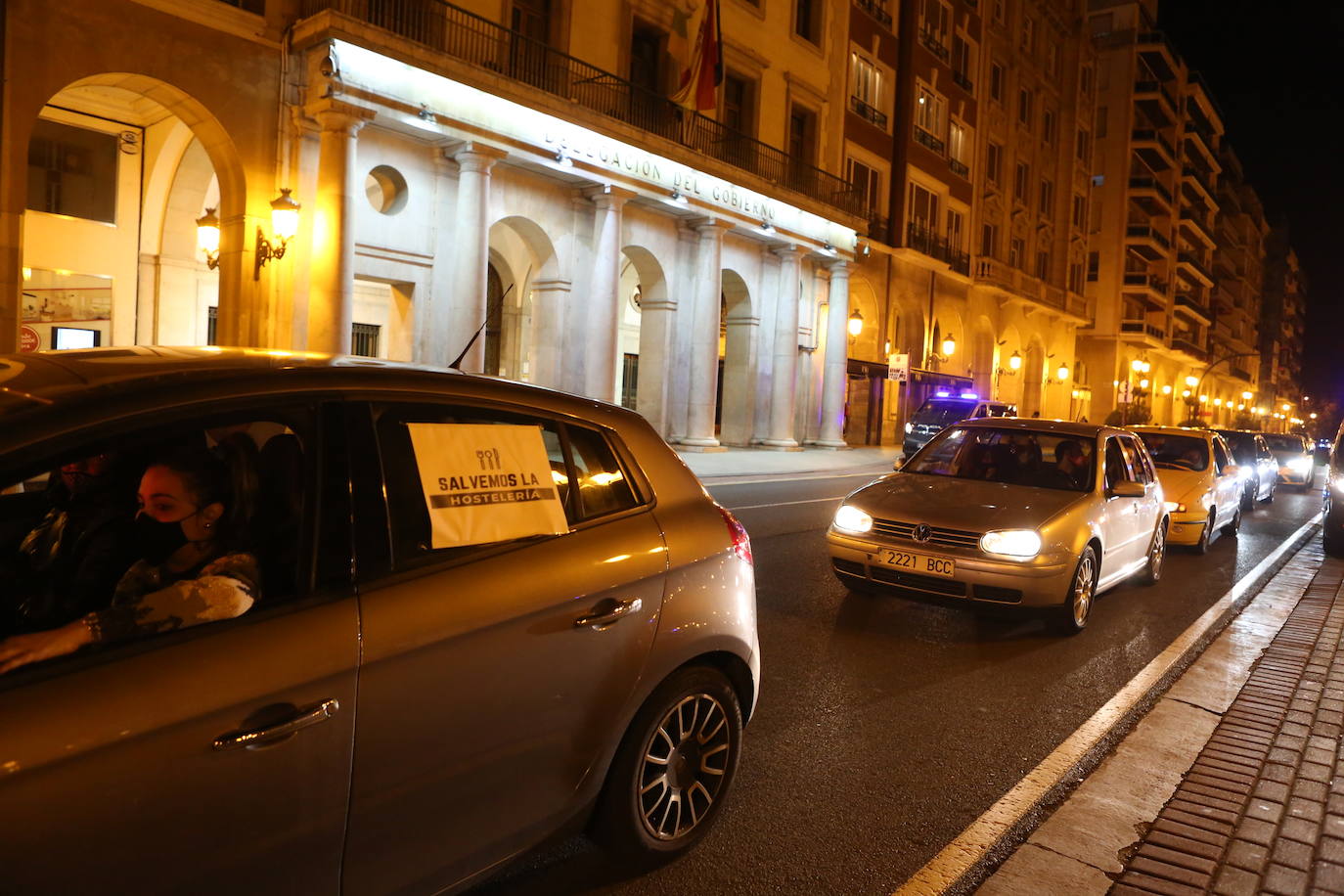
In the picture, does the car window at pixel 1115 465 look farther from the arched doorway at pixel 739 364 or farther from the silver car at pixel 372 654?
the arched doorway at pixel 739 364

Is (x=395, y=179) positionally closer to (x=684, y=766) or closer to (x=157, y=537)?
(x=684, y=766)

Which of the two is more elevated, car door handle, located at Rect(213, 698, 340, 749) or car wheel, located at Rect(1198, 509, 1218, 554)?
car door handle, located at Rect(213, 698, 340, 749)

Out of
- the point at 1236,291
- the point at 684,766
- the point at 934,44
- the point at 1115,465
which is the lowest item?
the point at 684,766

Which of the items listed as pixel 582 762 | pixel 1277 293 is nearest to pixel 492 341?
pixel 582 762

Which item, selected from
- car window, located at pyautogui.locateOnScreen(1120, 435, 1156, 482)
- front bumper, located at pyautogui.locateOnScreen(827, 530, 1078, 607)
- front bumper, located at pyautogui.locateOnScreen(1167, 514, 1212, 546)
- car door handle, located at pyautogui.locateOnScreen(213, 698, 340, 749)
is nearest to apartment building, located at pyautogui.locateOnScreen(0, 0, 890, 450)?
car window, located at pyautogui.locateOnScreen(1120, 435, 1156, 482)

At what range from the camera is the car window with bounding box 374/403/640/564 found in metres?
2.62

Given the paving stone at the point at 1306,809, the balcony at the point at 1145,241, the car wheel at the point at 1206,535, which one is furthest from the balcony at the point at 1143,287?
the paving stone at the point at 1306,809

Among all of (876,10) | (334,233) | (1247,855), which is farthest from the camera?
(876,10)

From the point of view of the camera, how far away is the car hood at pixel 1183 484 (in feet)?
39.1

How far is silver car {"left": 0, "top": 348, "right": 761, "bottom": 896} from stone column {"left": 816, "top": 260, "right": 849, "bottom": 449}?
29.0 m

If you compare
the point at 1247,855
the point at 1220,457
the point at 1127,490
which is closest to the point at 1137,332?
the point at 1220,457

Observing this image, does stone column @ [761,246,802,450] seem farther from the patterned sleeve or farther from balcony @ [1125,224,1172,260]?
balcony @ [1125,224,1172,260]

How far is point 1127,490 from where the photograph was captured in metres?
8.02

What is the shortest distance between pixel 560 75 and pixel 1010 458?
17210 mm
